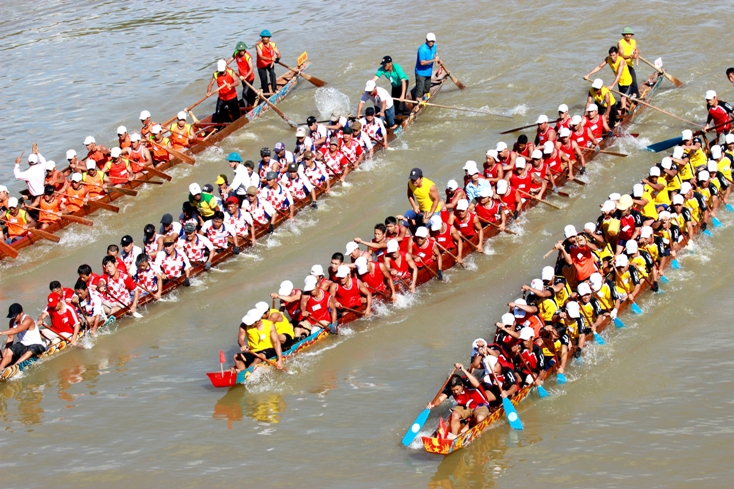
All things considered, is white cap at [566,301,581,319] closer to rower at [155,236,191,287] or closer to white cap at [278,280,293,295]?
white cap at [278,280,293,295]

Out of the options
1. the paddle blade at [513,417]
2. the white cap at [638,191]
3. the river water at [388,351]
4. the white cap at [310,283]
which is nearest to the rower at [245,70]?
the river water at [388,351]

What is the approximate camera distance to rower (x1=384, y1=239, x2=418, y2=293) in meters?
14.4

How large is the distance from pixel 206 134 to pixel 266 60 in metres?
2.23

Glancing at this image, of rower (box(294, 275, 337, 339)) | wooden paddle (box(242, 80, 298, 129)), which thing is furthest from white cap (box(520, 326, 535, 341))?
wooden paddle (box(242, 80, 298, 129))

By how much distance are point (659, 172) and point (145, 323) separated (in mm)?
8485

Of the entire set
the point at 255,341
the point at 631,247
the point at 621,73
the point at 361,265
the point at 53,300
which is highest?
the point at 621,73

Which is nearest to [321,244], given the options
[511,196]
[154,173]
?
[511,196]

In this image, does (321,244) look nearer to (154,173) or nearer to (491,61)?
(154,173)

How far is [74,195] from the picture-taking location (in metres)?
17.9

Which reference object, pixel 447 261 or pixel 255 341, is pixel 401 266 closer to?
pixel 447 261

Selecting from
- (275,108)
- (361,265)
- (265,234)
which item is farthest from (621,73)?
(361,265)

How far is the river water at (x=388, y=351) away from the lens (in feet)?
36.2

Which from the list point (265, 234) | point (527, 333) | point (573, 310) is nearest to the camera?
point (527, 333)

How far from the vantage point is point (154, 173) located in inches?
745
